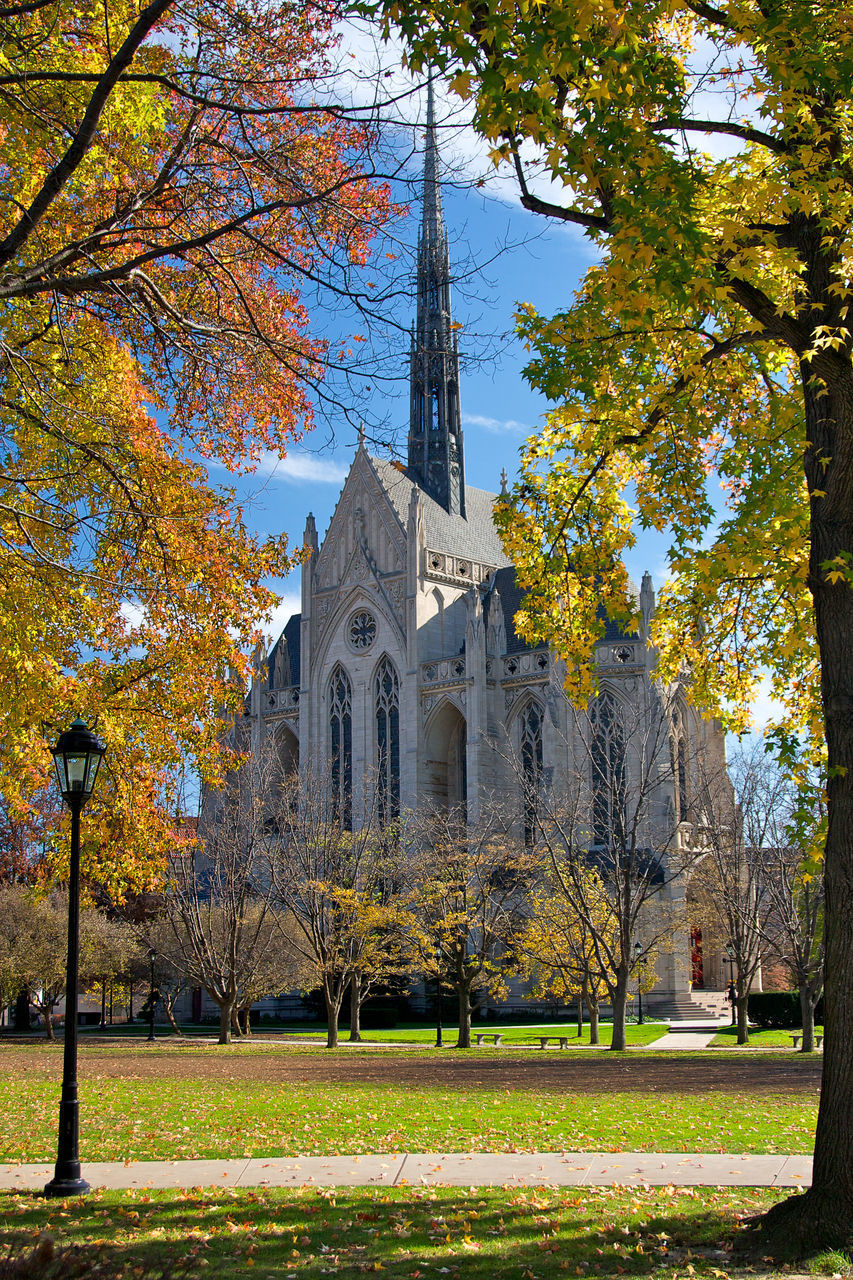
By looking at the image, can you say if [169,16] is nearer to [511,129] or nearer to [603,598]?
[511,129]

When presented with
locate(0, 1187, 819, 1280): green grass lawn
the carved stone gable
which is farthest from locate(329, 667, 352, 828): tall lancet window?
locate(0, 1187, 819, 1280): green grass lawn

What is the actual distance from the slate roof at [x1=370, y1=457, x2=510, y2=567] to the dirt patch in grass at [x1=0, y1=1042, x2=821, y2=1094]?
29.6 metres

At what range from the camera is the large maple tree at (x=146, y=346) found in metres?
8.81

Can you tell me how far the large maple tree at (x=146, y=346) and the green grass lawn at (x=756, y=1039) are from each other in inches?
788

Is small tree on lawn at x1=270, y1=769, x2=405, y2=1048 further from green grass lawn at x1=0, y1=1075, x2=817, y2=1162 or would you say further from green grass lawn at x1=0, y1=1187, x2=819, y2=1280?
green grass lawn at x1=0, y1=1187, x2=819, y2=1280

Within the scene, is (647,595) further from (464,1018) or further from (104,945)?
(104,945)

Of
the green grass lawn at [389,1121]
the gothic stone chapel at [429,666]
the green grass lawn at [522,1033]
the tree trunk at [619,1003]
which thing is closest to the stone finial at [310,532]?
the gothic stone chapel at [429,666]

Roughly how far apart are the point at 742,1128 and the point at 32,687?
26.3 feet

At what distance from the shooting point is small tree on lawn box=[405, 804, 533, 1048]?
28.9 metres

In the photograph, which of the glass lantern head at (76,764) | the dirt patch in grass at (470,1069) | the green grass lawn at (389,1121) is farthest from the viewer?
the dirt patch in grass at (470,1069)

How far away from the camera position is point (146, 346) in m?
11.5

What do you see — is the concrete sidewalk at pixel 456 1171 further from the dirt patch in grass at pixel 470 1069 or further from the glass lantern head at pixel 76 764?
the dirt patch in grass at pixel 470 1069

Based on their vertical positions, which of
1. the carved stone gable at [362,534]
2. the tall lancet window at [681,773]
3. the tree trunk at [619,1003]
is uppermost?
the carved stone gable at [362,534]

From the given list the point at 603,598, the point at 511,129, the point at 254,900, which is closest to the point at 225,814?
the point at 254,900
